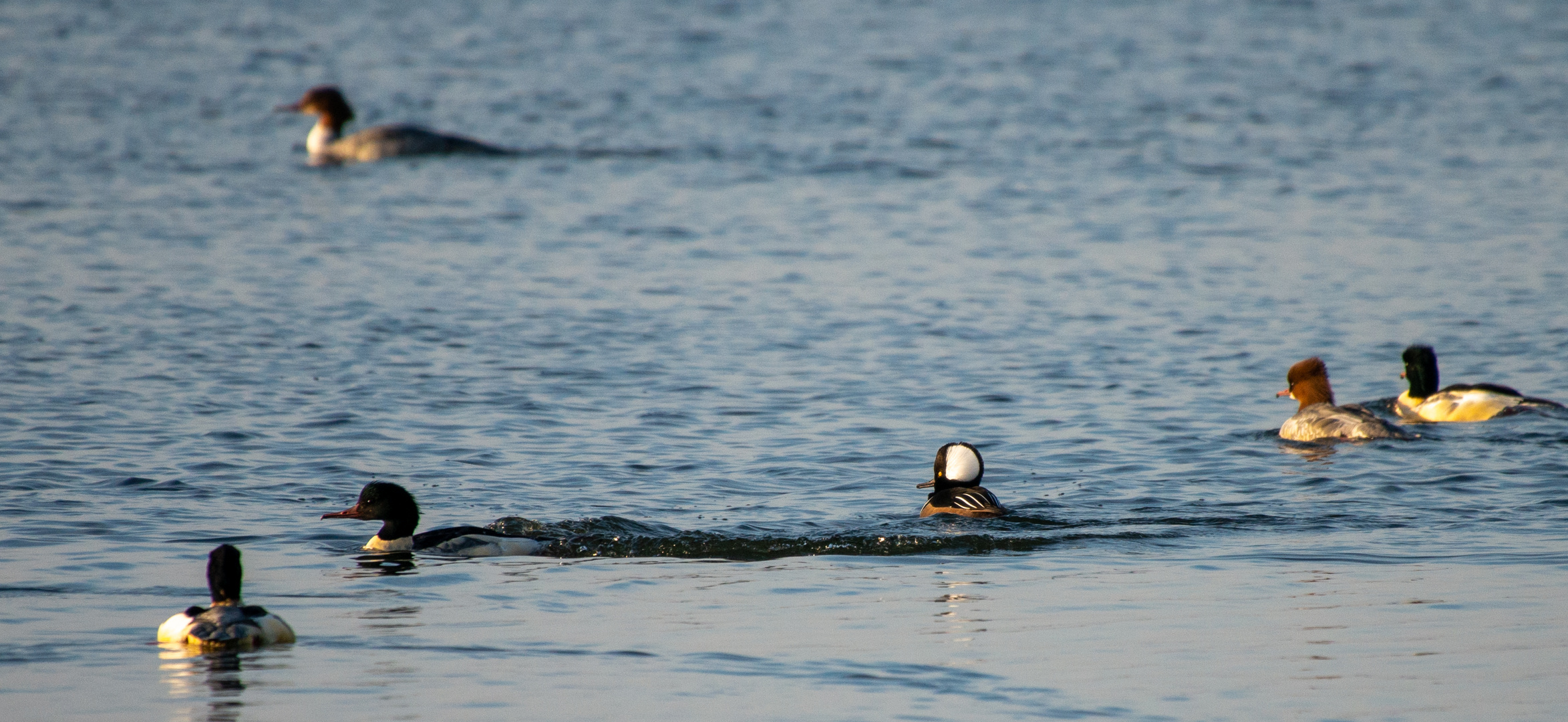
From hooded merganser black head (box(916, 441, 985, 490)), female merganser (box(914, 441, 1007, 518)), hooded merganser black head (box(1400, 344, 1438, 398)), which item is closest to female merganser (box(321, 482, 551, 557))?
female merganser (box(914, 441, 1007, 518))

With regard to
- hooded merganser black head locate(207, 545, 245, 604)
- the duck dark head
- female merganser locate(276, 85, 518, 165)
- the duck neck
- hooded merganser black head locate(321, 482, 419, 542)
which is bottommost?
hooded merganser black head locate(207, 545, 245, 604)

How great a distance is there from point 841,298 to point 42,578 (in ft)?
34.6

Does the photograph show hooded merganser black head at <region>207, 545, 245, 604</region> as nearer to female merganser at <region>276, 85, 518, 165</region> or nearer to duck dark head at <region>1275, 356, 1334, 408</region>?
duck dark head at <region>1275, 356, 1334, 408</region>

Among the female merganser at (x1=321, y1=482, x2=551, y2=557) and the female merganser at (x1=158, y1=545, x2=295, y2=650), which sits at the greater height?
the female merganser at (x1=321, y1=482, x2=551, y2=557)

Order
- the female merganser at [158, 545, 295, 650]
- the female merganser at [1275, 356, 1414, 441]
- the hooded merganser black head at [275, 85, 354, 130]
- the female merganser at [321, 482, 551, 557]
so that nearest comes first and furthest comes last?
the female merganser at [158, 545, 295, 650] → the female merganser at [321, 482, 551, 557] → the female merganser at [1275, 356, 1414, 441] → the hooded merganser black head at [275, 85, 354, 130]

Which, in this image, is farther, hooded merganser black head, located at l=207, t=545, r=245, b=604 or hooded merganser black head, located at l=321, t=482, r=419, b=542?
hooded merganser black head, located at l=321, t=482, r=419, b=542

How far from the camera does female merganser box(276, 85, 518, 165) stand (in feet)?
91.0

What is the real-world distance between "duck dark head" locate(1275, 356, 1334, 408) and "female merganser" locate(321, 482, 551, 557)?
261 inches

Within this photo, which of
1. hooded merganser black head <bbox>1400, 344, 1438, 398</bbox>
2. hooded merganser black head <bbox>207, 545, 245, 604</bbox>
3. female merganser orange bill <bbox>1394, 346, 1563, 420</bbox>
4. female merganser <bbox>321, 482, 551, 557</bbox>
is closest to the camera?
hooded merganser black head <bbox>207, 545, 245, 604</bbox>

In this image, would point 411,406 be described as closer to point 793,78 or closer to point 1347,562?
point 1347,562

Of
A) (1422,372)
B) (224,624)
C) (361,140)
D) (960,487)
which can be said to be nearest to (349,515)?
(224,624)

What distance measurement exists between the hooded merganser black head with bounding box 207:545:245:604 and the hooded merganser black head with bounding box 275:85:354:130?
20507mm

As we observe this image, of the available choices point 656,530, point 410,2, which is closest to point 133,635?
point 656,530

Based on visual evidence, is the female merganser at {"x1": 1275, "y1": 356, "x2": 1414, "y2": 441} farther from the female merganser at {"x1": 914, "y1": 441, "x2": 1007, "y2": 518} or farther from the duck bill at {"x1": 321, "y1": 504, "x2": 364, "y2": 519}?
the duck bill at {"x1": 321, "y1": 504, "x2": 364, "y2": 519}
